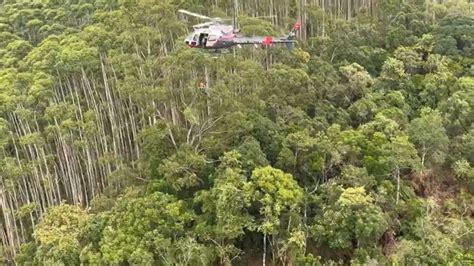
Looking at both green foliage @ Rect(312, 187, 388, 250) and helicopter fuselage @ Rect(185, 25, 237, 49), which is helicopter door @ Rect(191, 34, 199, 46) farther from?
green foliage @ Rect(312, 187, 388, 250)

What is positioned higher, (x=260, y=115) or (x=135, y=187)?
(x=260, y=115)

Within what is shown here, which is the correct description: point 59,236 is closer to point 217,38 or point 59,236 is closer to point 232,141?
point 232,141

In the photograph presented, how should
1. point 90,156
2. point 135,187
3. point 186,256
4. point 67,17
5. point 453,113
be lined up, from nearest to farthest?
point 186,256 → point 135,187 → point 453,113 → point 90,156 → point 67,17

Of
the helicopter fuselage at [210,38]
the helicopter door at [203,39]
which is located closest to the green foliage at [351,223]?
the helicopter fuselage at [210,38]

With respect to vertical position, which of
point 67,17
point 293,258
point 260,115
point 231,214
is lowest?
point 293,258

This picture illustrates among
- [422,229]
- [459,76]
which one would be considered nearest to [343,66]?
[459,76]

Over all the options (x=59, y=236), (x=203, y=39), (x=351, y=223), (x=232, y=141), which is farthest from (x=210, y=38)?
(x=59, y=236)

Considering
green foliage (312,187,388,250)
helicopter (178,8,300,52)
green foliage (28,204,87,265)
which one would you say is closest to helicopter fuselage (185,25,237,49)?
helicopter (178,8,300,52)

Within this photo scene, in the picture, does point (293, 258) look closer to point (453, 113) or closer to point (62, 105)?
point (453, 113)
